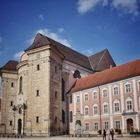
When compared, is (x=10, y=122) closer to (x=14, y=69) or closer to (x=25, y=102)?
(x=25, y=102)

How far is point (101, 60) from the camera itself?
61.0 meters

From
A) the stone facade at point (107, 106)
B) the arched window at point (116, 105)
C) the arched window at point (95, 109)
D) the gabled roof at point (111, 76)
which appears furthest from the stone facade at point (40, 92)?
the arched window at point (116, 105)

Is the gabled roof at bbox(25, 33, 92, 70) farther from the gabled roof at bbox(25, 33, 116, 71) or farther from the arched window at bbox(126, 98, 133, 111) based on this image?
the arched window at bbox(126, 98, 133, 111)

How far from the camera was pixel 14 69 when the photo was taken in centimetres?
5625

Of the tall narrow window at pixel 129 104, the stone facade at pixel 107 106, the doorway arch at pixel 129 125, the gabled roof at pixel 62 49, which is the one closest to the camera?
the doorway arch at pixel 129 125

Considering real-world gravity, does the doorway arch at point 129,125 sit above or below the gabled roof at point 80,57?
below

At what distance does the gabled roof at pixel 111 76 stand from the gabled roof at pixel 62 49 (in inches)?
270

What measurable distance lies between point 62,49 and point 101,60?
11327 mm

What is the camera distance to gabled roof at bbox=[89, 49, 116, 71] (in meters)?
60.2

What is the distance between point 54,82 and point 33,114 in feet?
22.8

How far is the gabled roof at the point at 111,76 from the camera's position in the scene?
133ft

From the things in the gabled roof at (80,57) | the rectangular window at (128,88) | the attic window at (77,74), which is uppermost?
the gabled roof at (80,57)

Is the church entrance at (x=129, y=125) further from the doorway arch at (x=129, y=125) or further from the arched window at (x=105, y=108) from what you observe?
the arched window at (x=105, y=108)

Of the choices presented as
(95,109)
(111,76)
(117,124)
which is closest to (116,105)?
(117,124)
